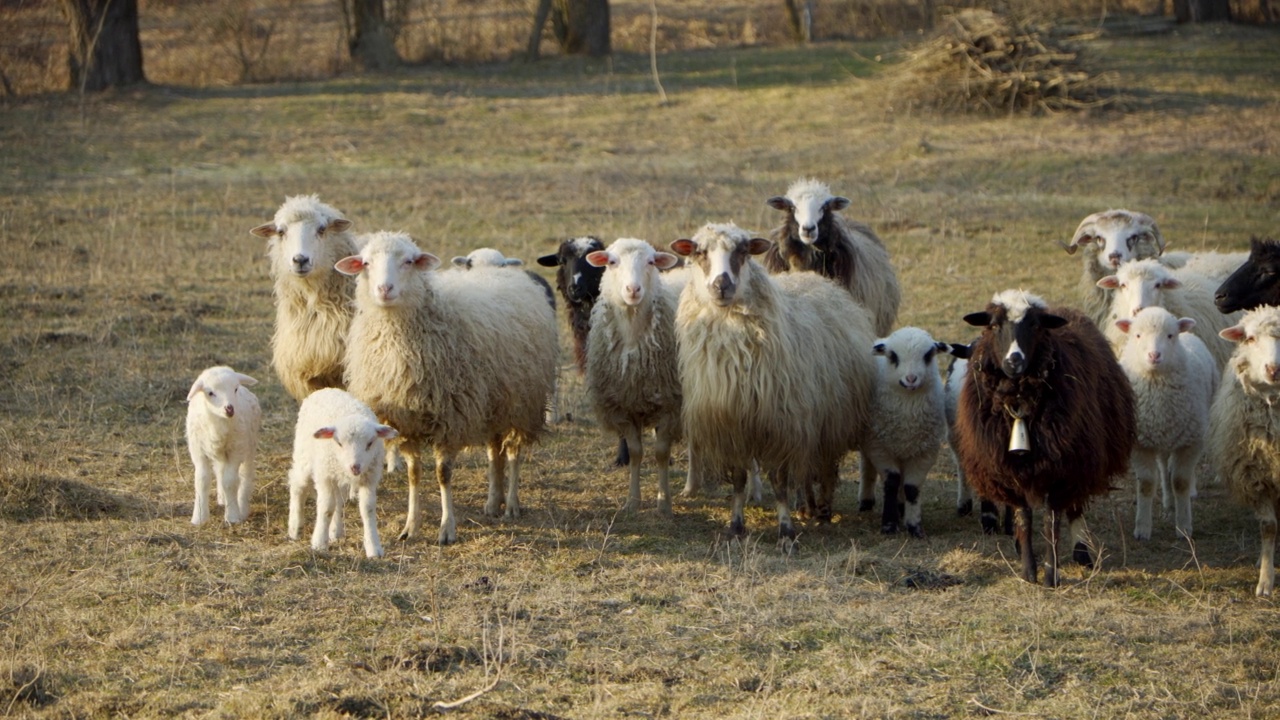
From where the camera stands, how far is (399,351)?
7.86 m

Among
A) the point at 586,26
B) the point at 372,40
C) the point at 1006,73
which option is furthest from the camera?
the point at 586,26

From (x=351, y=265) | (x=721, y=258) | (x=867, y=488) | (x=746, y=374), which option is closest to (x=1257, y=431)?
(x=867, y=488)

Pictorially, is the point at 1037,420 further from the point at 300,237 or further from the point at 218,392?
the point at 300,237

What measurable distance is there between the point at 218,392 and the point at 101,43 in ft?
64.3

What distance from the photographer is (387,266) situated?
783cm

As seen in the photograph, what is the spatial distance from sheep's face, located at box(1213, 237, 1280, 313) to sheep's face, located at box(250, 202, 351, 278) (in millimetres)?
5859

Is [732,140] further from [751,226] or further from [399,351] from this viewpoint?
[399,351]

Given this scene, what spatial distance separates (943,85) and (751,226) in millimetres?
7986

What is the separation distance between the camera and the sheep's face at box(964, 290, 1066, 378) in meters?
6.91

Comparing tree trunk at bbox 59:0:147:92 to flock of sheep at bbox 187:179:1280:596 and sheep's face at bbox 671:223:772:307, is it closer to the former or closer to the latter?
flock of sheep at bbox 187:179:1280:596

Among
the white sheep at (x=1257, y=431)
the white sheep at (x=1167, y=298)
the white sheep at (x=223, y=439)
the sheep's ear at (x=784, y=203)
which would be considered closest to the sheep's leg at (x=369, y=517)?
the white sheep at (x=223, y=439)

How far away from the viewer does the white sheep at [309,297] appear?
8.76 meters

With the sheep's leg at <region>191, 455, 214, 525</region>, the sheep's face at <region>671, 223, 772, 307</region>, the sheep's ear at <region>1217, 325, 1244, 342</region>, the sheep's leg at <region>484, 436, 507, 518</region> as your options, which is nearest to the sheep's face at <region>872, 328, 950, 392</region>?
the sheep's face at <region>671, 223, 772, 307</region>

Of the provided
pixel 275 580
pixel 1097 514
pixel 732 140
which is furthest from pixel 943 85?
pixel 275 580
